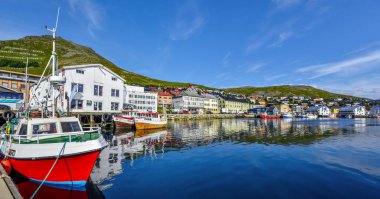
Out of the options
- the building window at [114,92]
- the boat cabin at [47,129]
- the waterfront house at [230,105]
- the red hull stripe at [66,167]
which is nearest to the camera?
the red hull stripe at [66,167]

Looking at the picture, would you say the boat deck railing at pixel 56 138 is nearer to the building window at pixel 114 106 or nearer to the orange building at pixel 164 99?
the building window at pixel 114 106

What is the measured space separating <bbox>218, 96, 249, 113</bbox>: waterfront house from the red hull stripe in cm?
14339

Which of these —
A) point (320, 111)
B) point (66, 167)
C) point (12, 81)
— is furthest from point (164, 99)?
point (66, 167)

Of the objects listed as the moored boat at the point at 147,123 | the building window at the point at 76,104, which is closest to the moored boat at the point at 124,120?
the moored boat at the point at 147,123

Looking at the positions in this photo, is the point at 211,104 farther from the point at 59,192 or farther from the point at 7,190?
the point at 7,190

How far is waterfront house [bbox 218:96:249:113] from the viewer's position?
157462mm

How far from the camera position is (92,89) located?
48.3m

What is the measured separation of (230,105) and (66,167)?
154 meters

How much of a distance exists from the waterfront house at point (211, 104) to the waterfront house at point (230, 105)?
16.3 feet

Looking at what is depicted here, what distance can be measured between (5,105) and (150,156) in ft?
134

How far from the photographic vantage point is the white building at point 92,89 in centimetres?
4522

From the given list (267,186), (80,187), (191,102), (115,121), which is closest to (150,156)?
(80,187)

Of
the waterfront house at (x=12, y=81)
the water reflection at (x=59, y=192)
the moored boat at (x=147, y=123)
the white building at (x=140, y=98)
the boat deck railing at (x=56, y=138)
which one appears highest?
the waterfront house at (x=12, y=81)

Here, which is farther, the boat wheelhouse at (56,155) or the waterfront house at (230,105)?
the waterfront house at (230,105)
